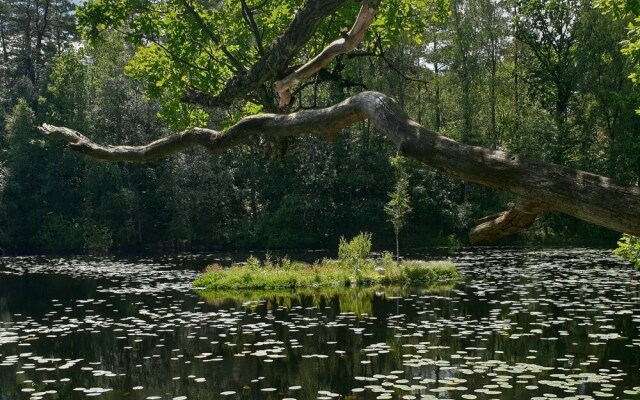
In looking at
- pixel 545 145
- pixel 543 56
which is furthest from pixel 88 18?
pixel 543 56

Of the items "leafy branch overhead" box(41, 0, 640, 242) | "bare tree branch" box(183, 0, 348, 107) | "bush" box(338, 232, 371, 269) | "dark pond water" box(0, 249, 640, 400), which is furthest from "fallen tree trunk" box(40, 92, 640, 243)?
"bush" box(338, 232, 371, 269)

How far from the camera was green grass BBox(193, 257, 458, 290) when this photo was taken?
23.0 meters

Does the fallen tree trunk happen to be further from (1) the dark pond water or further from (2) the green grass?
(2) the green grass

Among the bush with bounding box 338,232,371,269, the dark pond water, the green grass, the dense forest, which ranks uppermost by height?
the dense forest

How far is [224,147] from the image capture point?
391cm

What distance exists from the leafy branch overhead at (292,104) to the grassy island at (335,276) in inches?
580

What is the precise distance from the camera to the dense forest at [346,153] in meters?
40.2

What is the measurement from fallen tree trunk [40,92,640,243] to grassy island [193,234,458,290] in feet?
64.7

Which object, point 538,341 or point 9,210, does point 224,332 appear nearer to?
point 538,341

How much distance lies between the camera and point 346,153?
4481 centimetres

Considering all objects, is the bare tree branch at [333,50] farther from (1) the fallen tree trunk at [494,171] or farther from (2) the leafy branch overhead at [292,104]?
(1) the fallen tree trunk at [494,171]

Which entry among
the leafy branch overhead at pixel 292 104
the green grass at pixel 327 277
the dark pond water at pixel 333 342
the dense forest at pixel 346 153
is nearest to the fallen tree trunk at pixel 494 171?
the leafy branch overhead at pixel 292 104

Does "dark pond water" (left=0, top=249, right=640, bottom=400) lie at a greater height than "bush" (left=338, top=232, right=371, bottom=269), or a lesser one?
lesser

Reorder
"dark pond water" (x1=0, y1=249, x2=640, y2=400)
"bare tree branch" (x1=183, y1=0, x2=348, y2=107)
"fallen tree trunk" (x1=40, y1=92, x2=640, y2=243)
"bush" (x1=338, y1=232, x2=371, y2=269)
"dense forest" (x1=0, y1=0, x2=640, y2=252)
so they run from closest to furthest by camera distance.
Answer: "fallen tree trunk" (x1=40, y1=92, x2=640, y2=243) → "bare tree branch" (x1=183, y1=0, x2=348, y2=107) → "dark pond water" (x1=0, y1=249, x2=640, y2=400) → "bush" (x1=338, y1=232, x2=371, y2=269) → "dense forest" (x1=0, y1=0, x2=640, y2=252)
